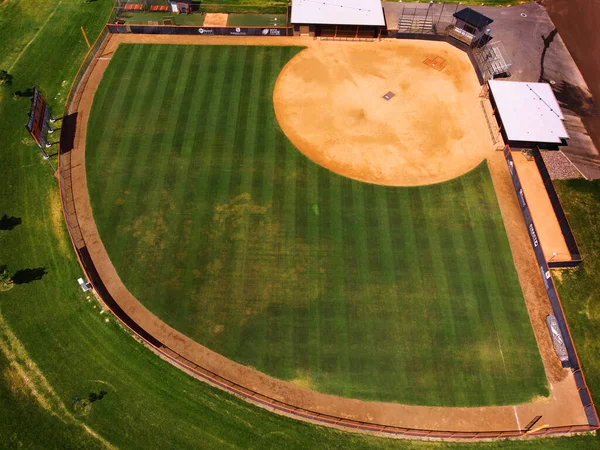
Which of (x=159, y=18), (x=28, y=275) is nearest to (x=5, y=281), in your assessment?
(x=28, y=275)

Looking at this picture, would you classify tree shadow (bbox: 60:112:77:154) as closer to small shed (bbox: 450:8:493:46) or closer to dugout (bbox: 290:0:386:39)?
dugout (bbox: 290:0:386:39)

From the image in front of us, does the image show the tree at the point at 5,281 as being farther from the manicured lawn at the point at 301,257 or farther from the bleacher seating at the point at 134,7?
the bleacher seating at the point at 134,7

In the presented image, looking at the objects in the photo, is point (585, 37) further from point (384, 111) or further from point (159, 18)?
point (159, 18)

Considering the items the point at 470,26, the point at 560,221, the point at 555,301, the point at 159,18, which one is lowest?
the point at 555,301

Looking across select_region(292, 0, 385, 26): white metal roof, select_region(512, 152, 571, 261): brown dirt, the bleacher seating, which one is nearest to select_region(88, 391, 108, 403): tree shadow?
select_region(512, 152, 571, 261): brown dirt

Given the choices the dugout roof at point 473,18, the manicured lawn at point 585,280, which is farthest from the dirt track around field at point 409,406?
the dugout roof at point 473,18

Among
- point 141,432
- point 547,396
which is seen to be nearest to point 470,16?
point 547,396
